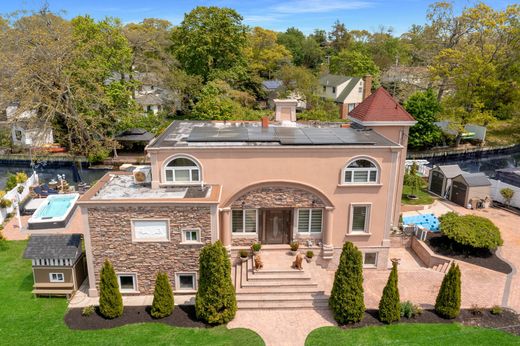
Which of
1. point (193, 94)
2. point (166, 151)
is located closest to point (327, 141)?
point (166, 151)

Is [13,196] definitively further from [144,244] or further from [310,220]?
[310,220]

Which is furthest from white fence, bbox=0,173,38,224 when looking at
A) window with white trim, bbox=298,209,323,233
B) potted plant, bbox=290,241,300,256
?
window with white trim, bbox=298,209,323,233

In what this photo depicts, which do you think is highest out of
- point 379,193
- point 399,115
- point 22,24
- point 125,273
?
point 22,24

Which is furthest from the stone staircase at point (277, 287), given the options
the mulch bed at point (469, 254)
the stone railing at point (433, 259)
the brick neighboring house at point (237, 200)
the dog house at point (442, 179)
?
the dog house at point (442, 179)

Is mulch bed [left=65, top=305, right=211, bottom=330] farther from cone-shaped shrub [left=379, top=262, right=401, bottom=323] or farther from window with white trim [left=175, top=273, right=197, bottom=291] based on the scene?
cone-shaped shrub [left=379, top=262, right=401, bottom=323]

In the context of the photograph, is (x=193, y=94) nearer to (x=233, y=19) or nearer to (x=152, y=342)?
(x=233, y=19)
